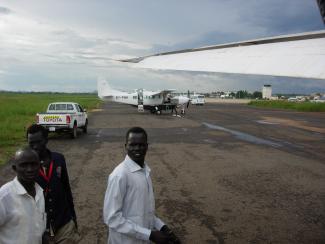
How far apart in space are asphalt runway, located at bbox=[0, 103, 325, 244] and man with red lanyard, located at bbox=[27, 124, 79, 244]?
5.76 ft

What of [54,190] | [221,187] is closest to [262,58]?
A: [54,190]

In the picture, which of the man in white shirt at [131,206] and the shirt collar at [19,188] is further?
the man in white shirt at [131,206]

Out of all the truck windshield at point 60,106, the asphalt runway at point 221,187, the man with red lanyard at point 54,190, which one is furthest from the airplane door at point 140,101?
the man with red lanyard at point 54,190

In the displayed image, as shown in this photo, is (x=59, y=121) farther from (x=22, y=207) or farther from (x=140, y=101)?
(x=140, y=101)

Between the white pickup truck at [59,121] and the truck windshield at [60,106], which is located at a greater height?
the truck windshield at [60,106]

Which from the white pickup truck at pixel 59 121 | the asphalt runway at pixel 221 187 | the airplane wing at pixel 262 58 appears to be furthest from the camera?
the white pickup truck at pixel 59 121

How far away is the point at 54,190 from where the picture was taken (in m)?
A: 3.54

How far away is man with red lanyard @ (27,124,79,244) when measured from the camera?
11.5 ft

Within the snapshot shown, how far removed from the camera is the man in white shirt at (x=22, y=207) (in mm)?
2699

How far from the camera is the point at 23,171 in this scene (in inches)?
111

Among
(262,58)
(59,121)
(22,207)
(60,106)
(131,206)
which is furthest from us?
(60,106)

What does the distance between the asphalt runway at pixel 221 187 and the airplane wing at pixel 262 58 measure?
2.46 metres

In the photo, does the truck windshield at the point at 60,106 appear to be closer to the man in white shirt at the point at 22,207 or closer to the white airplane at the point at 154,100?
the man in white shirt at the point at 22,207

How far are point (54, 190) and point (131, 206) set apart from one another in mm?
1013
